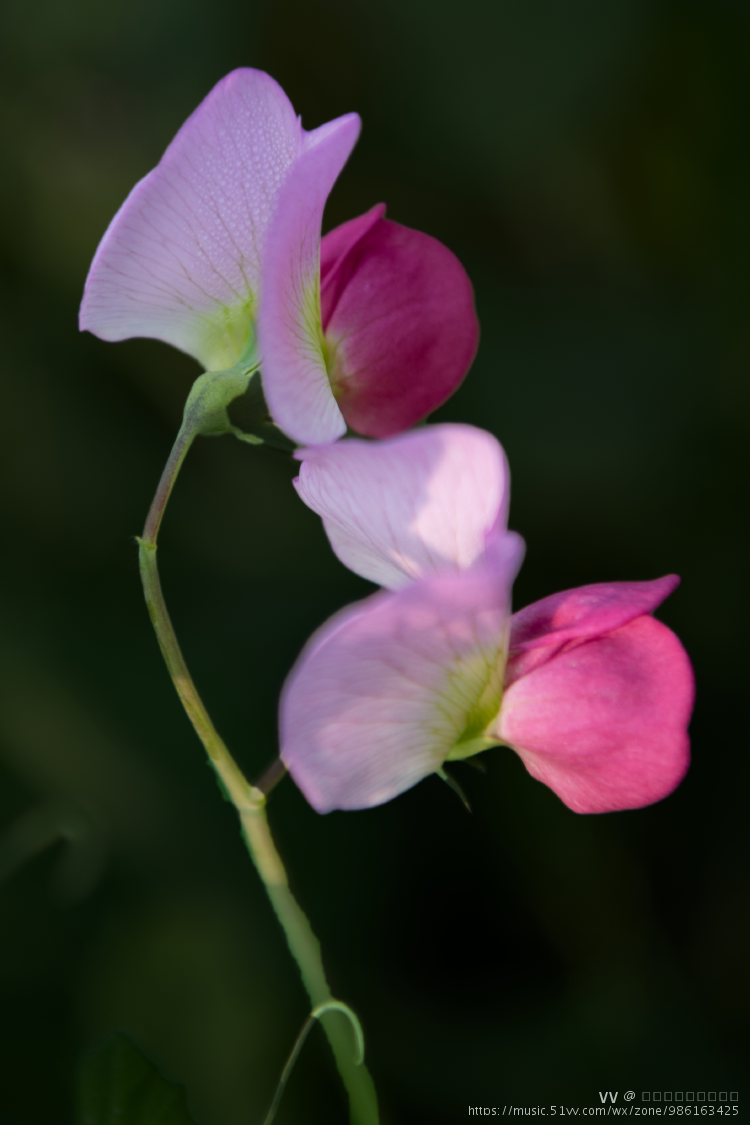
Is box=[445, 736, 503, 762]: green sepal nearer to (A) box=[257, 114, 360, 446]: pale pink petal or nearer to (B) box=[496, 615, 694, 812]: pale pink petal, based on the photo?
(B) box=[496, 615, 694, 812]: pale pink petal

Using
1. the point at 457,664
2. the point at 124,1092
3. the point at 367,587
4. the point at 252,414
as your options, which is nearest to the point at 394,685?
the point at 457,664

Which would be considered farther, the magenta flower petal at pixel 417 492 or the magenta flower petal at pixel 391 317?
the magenta flower petal at pixel 391 317

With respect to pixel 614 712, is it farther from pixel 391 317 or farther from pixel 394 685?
pixel 391 317

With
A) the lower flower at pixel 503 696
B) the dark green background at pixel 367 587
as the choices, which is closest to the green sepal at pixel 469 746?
the lower flower at pixel 503 696

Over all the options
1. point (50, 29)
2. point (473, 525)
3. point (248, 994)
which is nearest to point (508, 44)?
point (50, 29)

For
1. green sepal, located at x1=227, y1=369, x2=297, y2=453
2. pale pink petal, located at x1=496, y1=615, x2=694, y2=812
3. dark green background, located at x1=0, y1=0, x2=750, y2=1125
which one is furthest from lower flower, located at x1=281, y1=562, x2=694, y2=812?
dark green background, located at x1=0, y1=0, x2=750, y2=1125

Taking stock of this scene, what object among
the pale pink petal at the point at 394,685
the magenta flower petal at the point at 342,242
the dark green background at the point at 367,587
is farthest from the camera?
the dark green background at the point at 367,587

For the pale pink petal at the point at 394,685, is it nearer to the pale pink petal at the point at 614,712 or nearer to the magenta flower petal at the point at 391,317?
the pale pink petal at the point at 614,712
